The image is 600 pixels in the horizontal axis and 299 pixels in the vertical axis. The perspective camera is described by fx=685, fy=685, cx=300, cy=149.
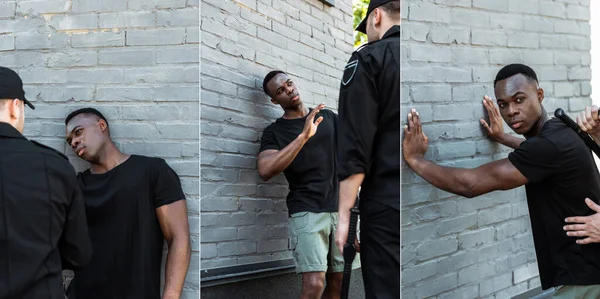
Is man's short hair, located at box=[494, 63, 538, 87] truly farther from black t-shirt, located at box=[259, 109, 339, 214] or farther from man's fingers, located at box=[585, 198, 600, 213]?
black t-shirt, located at box=[259, 109, 339, 214]

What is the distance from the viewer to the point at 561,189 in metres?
2.52

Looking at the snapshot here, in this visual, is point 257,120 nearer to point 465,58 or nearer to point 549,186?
point 465,58

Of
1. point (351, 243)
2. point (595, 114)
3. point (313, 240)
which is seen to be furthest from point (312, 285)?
point (595, 114)

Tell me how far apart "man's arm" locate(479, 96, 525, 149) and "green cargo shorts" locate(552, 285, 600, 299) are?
0.58m

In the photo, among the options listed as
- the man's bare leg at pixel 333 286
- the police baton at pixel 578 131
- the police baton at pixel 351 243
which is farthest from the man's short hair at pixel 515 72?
the man's bare leg at pixel 333 286

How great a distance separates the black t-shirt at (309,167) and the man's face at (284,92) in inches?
2.7

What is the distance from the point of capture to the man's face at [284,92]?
9.08ft

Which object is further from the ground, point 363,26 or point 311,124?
point 363,26

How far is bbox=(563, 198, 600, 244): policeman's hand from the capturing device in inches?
99.0

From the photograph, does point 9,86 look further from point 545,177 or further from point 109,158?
point 545,177

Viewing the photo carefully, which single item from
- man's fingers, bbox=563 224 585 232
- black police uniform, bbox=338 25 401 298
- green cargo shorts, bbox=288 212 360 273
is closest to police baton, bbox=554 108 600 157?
man's fingers, bbox=563 224 585 232

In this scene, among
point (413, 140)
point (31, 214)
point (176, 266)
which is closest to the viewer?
point (31, 214)

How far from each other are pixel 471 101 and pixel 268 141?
2.67 feet

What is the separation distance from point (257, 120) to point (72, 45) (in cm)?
94
